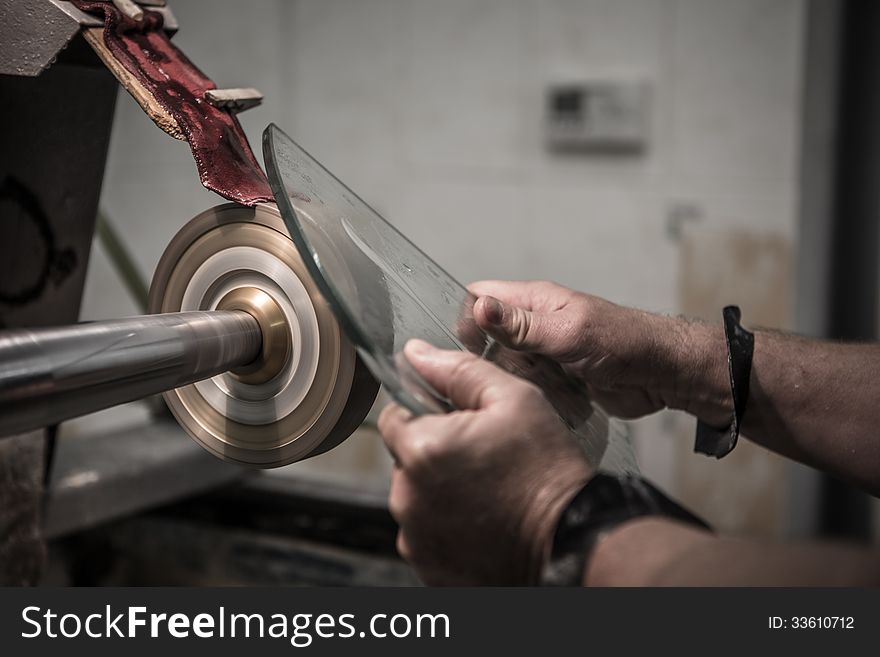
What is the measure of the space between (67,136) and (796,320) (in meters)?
1.90

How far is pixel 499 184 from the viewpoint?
2465 mm

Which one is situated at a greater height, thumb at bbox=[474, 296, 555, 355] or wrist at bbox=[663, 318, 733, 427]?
thumb at bbox=[474, 296, 555, 355]

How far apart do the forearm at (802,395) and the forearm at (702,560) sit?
0.46 m

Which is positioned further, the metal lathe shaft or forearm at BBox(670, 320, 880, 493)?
forearm at BBox(670, 320, 880, 493)

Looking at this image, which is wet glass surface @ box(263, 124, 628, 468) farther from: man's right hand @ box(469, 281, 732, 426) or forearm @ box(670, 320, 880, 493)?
forearm @ box(670, 320, 880, 493)

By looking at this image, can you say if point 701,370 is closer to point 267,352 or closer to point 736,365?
point 736,365

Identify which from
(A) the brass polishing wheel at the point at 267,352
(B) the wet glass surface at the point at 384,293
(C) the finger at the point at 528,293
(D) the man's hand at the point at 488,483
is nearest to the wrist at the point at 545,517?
(D) the man's hand at the point at 488,483

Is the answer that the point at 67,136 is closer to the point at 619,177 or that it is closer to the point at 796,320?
the point at 619,177

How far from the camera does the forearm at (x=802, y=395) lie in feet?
3.28

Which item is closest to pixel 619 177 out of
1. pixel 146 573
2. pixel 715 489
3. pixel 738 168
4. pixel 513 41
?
pixel 738 168

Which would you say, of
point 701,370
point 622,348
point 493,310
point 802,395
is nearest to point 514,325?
point 493,310

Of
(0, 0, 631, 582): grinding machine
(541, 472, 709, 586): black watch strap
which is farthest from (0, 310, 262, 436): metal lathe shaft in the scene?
(541, 472, 709, 586): black watch strap

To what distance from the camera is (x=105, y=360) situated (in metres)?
0.65

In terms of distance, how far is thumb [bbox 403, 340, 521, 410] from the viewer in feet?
2.22
